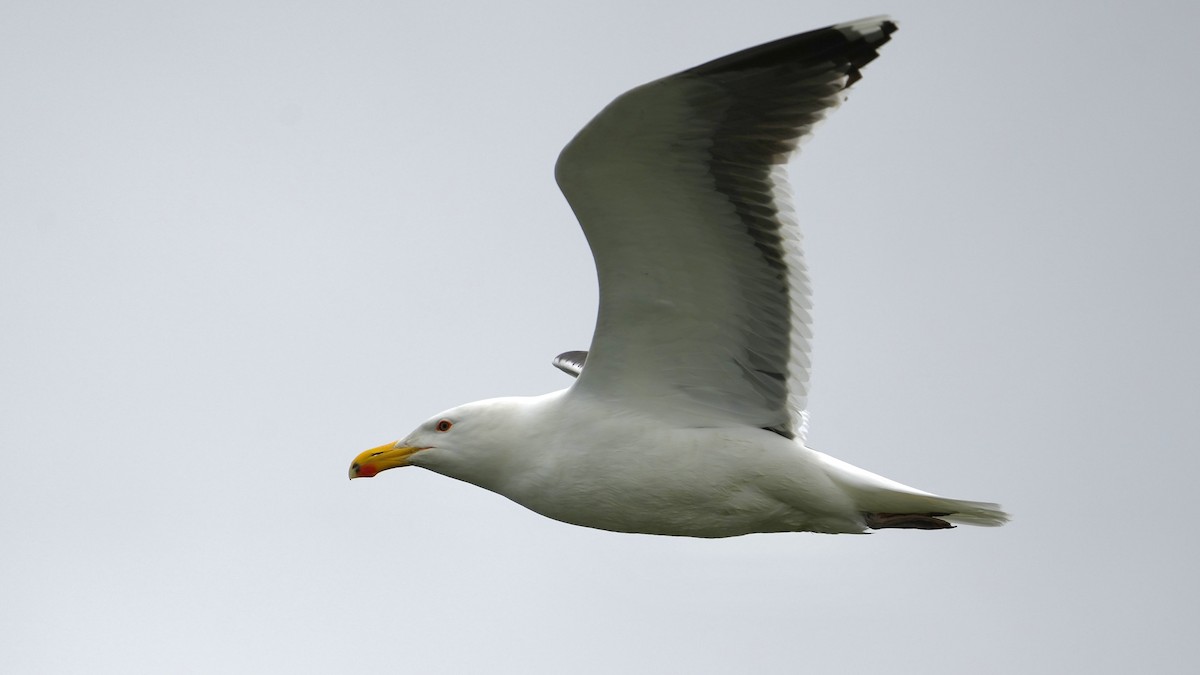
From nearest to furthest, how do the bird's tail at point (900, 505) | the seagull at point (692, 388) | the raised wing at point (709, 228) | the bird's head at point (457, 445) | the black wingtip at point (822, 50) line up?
the black wingtip at point (822, 50), the raised wing at point (709, 228), the seagull at point (692, 388), the bird's tail at point (900, 505), the bird's head at point (457, 445)

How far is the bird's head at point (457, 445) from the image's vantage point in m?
9.23

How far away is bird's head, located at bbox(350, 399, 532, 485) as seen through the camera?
9234 mm

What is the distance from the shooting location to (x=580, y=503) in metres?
8.90

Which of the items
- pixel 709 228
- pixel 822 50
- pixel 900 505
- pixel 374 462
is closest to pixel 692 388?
pixel 709 228

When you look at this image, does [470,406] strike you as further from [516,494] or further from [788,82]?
[788,82]

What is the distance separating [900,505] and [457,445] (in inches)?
106

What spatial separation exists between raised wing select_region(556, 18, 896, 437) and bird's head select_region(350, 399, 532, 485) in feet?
1.82

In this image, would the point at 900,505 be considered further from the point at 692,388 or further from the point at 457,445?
the point at 457,445

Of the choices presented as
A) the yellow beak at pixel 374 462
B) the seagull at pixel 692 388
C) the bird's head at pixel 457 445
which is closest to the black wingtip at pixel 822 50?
the seagull at pixel 692 388

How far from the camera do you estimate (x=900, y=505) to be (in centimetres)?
884

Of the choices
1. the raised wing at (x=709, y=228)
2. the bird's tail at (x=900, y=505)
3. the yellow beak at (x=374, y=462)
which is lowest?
the bird's tail at (x=900, y=505)

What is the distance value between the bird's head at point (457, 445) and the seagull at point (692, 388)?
0.01m

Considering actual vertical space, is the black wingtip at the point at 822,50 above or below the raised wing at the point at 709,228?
above

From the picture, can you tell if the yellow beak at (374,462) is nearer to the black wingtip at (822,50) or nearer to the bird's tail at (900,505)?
the bird's tail at (900,505)
